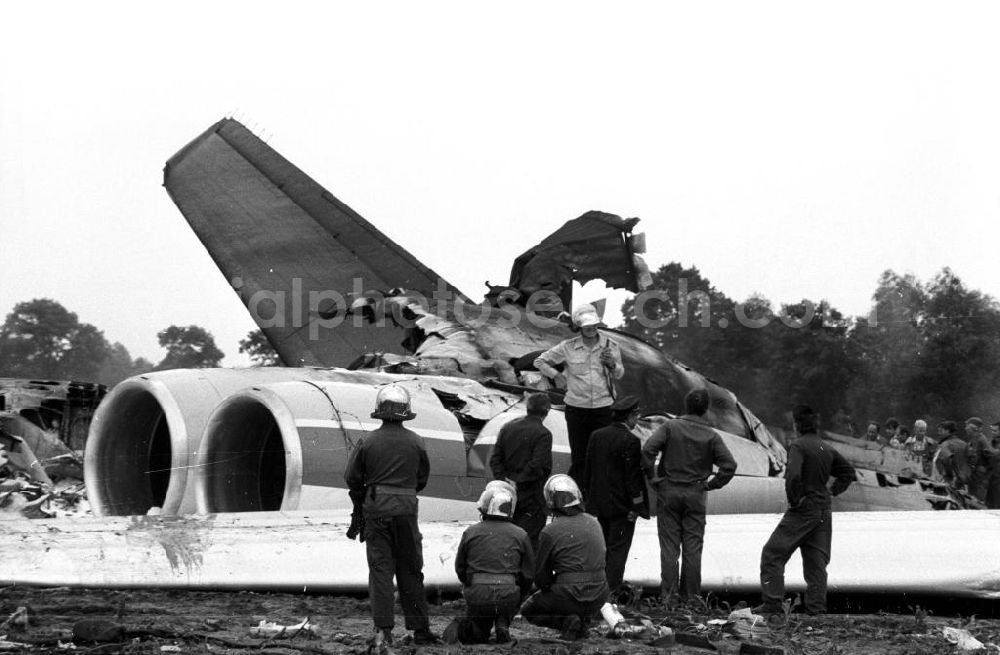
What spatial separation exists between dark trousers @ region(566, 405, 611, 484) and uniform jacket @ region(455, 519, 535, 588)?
286cm

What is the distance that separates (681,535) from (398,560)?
2.60 metres

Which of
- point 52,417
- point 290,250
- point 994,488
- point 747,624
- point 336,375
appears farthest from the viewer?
point 290,250

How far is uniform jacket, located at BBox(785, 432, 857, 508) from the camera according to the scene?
9.51m

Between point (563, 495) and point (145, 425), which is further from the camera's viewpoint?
point (145, 425)

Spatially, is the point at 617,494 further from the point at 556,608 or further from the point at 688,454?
the point at 556,608

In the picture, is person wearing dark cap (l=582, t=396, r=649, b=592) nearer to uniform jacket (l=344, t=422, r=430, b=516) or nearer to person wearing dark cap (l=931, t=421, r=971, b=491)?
uniform jacket (l=344, t=422, r=430, b=516)

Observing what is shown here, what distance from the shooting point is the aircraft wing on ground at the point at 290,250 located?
17984mm

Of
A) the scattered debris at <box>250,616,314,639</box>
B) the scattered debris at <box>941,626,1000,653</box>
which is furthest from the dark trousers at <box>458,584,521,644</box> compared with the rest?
the scattered debris at <box>941,626,1000,653</box>


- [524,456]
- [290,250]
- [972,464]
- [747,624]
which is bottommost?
[747,624]

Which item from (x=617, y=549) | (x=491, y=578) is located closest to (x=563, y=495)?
(x=491, y=578)

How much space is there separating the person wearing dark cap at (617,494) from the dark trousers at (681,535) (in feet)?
0.61

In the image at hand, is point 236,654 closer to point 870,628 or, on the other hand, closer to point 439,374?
point 870,628

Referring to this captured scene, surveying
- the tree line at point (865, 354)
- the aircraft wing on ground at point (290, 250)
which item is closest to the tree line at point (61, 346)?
the tree line at point (865, 354)

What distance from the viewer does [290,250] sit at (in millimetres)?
19141
